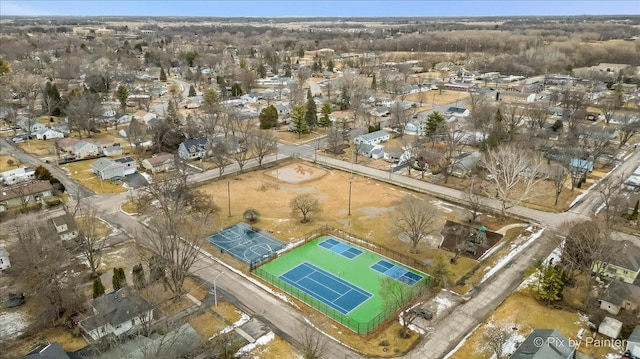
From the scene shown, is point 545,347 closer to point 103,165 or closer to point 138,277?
point 138,277

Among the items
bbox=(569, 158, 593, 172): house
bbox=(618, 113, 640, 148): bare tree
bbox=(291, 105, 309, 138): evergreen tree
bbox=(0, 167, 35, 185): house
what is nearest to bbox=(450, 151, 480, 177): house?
bbox=(569, 158, 593, 172): house

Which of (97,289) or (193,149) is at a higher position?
(193,149)

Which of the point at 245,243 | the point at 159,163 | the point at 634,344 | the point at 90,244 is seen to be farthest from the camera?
the point at 159,163

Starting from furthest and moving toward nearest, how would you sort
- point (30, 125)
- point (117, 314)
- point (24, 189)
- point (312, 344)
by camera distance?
1. point (30, 125)
2. point (24, 189)
3. point (117, 314)
4. point (312, 344)

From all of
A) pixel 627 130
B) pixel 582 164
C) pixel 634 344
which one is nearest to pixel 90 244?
pixel 634 344

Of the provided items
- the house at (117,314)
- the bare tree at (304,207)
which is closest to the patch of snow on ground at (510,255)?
the bare tree at (304,207)

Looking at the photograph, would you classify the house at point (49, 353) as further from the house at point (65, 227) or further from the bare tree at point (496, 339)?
the bare tree at point (496, 339)

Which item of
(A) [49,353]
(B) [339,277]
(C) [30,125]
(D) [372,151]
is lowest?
(B) [339,277]
